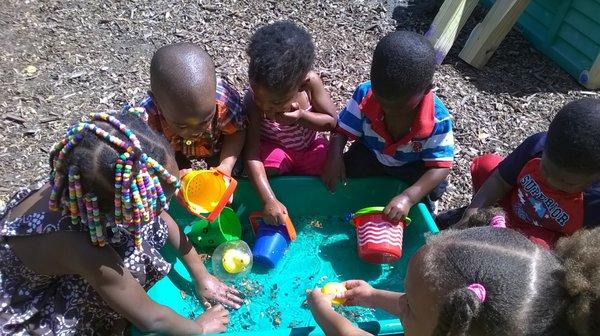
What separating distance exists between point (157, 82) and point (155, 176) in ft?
2.26

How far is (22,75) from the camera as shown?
3.45 m

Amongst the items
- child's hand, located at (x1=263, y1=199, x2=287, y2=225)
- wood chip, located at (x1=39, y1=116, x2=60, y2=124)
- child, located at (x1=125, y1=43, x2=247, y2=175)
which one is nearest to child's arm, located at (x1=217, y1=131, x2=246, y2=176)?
child, located at (x1=125, y1=43, x2=247, y2=175)

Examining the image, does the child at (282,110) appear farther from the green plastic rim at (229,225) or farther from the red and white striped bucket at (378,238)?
the red and white striped bucket at (378,238)

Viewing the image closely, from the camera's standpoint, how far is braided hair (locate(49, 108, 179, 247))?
1.53 m

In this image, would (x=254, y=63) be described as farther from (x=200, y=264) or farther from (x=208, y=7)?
(x=208, y=7)

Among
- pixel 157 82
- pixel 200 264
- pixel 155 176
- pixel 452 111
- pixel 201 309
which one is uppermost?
pixel 155 176

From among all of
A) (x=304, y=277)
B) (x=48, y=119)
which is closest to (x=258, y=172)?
(x=304, y=277)

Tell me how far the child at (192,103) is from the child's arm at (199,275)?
0.38 metres

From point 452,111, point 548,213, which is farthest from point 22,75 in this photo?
point 548,213

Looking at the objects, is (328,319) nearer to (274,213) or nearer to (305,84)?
(274,213)

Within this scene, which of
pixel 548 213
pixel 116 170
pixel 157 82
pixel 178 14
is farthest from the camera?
pixel 178 14

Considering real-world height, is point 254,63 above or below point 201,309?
above

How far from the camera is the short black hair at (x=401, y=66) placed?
87.4 inches

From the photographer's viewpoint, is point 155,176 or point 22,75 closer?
point 155,176
